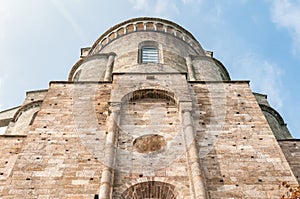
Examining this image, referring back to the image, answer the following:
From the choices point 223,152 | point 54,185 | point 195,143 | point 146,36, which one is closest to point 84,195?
point 54,185

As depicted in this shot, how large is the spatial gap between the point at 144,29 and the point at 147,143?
1065 centimetres

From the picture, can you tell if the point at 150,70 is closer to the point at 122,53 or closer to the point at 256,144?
the point at 122,53

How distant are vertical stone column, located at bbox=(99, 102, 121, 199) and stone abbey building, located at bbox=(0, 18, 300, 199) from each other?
0.04 m

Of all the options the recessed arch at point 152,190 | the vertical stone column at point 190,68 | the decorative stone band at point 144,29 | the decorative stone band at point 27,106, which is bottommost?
the recessed arch at point 152,190

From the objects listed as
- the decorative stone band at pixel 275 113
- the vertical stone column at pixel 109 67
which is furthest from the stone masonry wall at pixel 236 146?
the vertical stone column at pixel 109 67

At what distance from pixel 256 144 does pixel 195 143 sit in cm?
201

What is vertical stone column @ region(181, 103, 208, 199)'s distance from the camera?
31.1ft

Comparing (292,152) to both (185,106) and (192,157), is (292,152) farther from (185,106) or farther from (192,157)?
(192,157)

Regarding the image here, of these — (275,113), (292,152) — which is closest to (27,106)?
(292,152)

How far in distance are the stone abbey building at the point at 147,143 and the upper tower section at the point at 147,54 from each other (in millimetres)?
230

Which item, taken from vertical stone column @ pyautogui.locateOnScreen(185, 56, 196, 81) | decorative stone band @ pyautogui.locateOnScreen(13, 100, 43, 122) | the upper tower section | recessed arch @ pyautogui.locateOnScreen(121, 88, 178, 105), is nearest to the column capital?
recessed arch @ pyautogui.locateOnScreen(121, 88, 178, 105)

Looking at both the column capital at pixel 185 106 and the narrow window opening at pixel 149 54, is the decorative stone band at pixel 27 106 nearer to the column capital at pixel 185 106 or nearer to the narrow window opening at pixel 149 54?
the narrow window opening at pixel 149 54

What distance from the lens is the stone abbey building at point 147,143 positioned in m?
10.1

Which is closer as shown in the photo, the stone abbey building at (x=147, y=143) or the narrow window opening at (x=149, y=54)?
the stone abbey building at (x=147, y=143)
